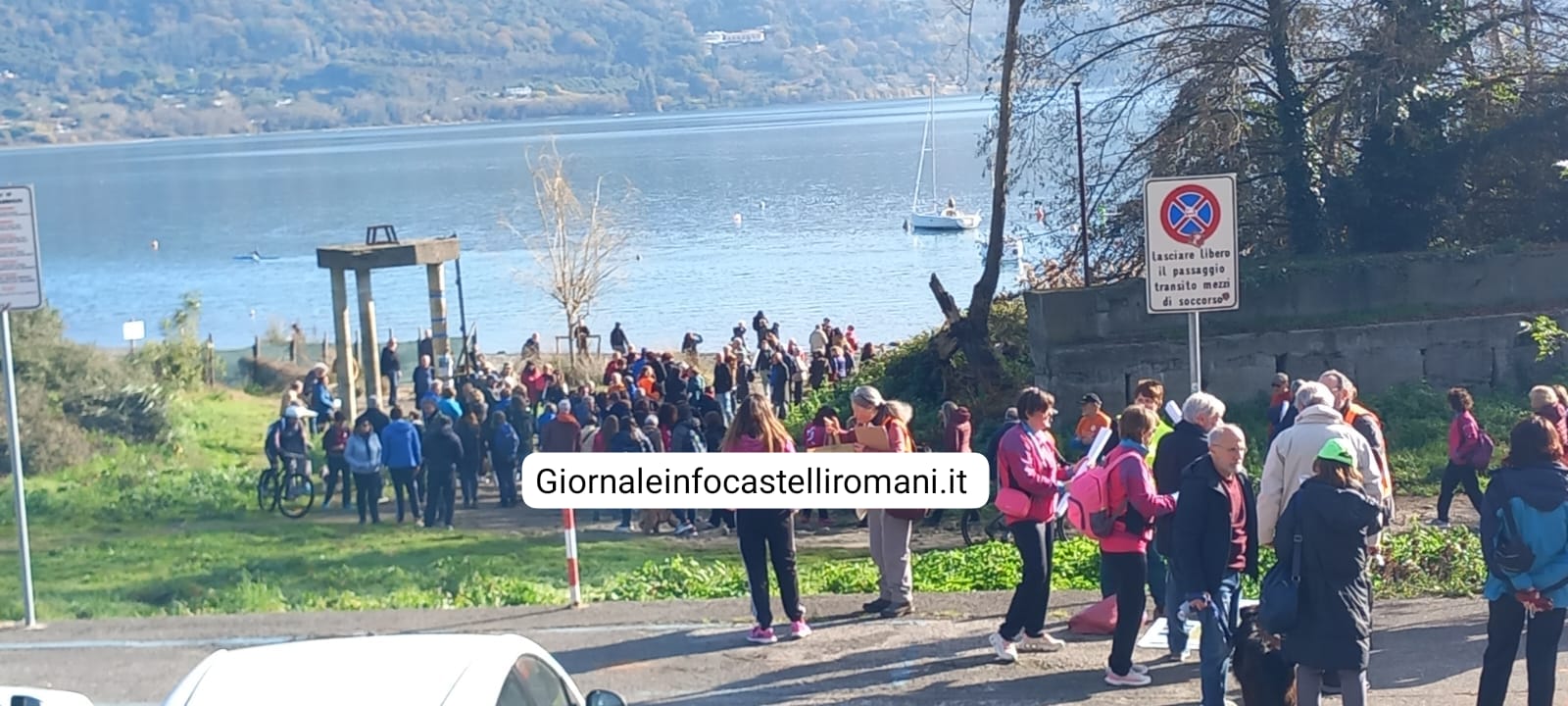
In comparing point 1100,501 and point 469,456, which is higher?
point 1100,501

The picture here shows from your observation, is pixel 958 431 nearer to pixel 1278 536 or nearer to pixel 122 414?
pixel 1278 536

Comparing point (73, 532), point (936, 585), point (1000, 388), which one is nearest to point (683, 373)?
point (1000, 388)

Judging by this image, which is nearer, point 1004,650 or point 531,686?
point 531,686

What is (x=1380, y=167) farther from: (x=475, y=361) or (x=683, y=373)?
(x=475, y=361)

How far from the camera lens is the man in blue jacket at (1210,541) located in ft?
25.2

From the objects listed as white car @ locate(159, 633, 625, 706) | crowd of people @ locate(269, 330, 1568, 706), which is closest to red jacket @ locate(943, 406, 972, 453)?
crowd of people @ locate(269, 330, 1568, 706)

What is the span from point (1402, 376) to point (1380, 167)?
3.01 metres

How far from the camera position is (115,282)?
98.8m

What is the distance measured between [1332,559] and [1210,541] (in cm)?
92

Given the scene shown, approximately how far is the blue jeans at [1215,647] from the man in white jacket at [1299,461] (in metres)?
0.80

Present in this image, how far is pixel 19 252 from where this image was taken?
11.4 metres

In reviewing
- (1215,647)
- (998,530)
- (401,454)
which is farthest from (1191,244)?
(401,454)

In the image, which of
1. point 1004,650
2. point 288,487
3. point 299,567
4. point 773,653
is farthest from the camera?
point 288,487

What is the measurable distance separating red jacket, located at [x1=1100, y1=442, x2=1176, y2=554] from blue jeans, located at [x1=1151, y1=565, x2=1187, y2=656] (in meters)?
0.26
